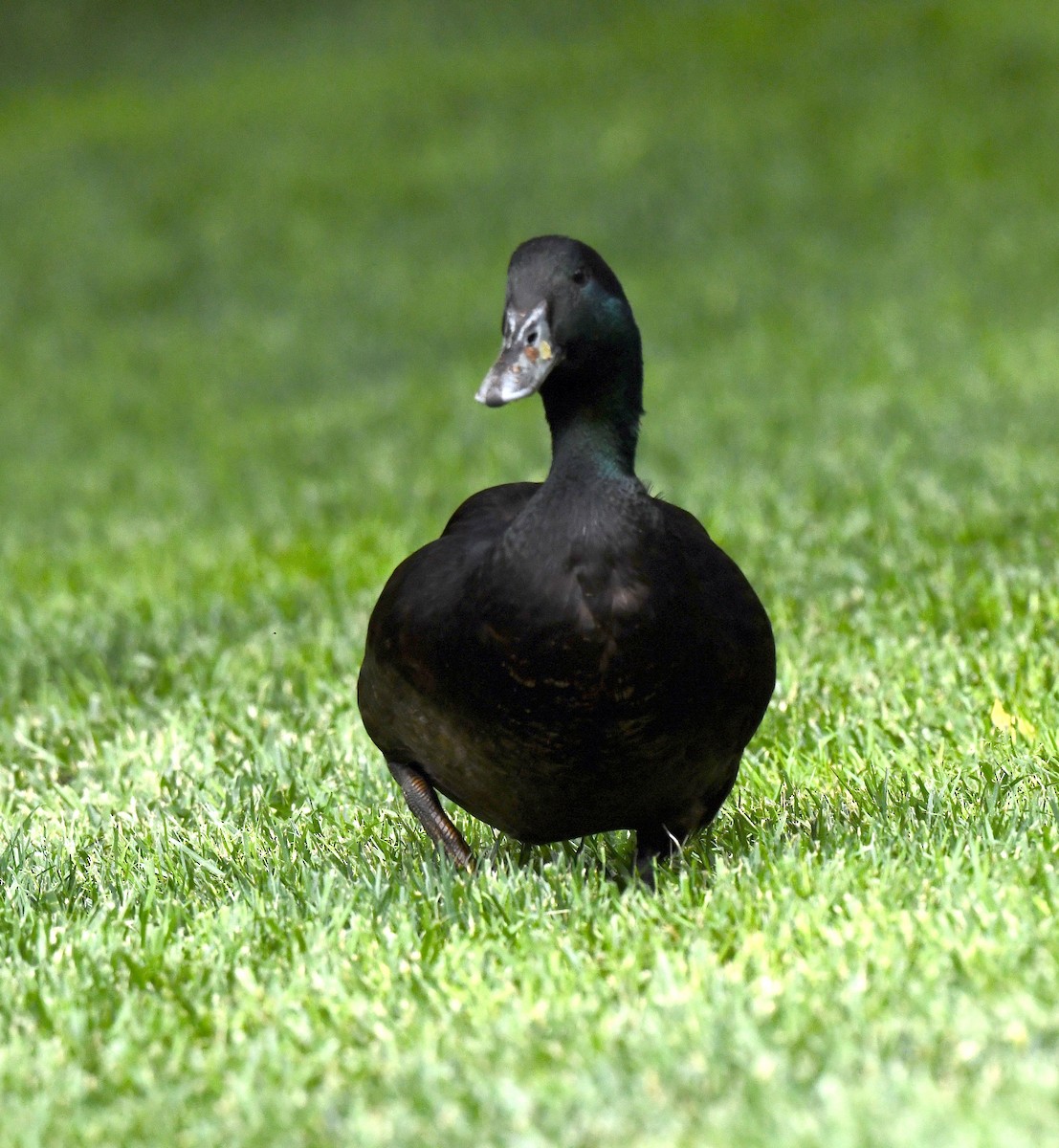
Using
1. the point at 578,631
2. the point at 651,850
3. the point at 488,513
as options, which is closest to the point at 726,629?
the point at 578,631

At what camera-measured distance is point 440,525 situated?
859 centimetres

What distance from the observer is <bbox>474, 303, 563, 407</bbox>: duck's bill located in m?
3.21

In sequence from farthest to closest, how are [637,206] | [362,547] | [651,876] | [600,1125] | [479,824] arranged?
[637,206] < [362,547] < [479,824] < [651,876] < [600,1125]

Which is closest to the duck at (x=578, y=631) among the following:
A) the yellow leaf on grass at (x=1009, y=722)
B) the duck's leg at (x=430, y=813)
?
the duck's leg at (x=430, y=813)

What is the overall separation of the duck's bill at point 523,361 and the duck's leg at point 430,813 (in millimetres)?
1004

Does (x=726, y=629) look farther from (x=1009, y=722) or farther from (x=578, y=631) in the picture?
(x=1009, y=722)

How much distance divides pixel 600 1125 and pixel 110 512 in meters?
8.56

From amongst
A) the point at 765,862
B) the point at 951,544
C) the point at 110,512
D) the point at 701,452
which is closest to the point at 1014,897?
the point at 765,862

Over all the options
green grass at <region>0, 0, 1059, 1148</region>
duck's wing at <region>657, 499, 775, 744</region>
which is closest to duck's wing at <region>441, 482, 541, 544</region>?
duck's wing at <region>657, 499, 775, 744</region>

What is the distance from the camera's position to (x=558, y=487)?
3.50 m

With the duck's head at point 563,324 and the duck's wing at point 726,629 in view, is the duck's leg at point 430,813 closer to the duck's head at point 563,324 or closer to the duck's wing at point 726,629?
the duck's wing at point 726,629

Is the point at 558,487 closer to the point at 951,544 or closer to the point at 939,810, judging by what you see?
the point at 939,810

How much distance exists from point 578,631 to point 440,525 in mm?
5285

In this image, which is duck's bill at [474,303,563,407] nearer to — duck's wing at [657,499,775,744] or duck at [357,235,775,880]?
duck at [357,235,775,880]
